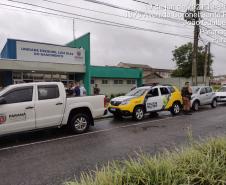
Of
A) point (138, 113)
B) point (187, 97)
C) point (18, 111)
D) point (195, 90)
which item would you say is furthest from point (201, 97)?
point (18, 111)

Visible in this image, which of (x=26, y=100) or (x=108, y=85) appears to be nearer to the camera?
(x=26, y=100)

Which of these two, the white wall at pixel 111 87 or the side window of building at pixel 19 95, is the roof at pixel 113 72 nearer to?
the white wall at pixel 111 87

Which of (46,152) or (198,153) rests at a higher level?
(198,153)

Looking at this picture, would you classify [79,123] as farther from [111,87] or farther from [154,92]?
[111,87]

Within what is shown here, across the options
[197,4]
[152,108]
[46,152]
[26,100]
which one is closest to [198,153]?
[46,152]

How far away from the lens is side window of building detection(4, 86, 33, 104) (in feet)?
24.2

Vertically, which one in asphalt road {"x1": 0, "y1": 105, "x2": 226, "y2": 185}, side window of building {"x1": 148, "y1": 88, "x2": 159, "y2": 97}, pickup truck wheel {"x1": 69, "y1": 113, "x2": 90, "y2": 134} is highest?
side window of building {"x1": 148, "y1": 88, "x2": 159, "y2": 97}

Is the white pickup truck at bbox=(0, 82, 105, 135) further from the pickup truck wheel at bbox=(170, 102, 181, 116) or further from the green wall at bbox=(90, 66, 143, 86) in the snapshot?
the green wall at bbox=(90, 66, 143, 86)

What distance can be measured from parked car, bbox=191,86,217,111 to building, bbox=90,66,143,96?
15278 millimetres

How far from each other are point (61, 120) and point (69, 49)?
630 inches

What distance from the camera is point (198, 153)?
3.86m

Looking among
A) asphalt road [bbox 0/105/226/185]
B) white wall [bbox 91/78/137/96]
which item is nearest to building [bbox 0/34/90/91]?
white wall [bbox 91/78/137/96]

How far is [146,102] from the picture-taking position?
11938 mm

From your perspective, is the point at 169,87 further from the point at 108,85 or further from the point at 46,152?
the point at 108,85
